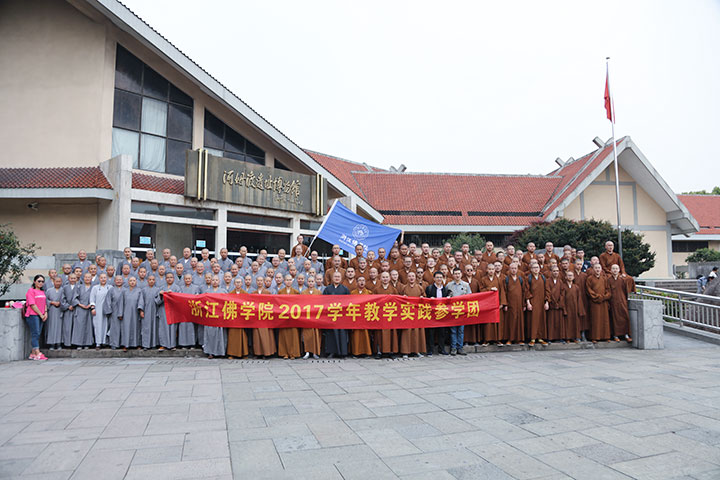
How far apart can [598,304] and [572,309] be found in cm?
61

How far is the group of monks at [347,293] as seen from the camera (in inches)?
339

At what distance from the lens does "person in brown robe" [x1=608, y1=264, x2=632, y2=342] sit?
32.3 ft

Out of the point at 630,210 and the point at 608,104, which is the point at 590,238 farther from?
the point at 630,210

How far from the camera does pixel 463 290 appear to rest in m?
9.23

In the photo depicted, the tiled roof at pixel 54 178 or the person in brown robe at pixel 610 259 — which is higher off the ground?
the tiled roof at pixel 54 178

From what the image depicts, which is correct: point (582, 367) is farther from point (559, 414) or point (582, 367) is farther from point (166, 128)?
point (166, 128)

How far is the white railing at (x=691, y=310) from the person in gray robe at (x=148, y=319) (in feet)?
33.9

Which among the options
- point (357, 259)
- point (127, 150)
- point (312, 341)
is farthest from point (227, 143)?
point (312, 341)

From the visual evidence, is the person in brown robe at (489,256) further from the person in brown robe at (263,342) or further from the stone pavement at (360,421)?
the person in brown robe at (263,342)

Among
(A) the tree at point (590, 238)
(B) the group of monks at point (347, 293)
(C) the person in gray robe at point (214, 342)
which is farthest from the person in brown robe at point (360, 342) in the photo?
(A) the tree at point (590, 238)

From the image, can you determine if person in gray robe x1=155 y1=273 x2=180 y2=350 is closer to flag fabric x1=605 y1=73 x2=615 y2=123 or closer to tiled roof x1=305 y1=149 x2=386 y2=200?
tiled roof x1=305 y1=149 x2=386 y2=200

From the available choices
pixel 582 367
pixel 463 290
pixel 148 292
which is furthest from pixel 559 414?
pixel 148 292

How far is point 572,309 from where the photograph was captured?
965 cm

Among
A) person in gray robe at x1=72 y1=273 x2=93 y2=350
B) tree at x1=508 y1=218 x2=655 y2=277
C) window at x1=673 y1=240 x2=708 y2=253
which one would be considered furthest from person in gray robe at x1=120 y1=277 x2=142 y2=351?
window at x1=673 y1=240 x2=708 y2=253
